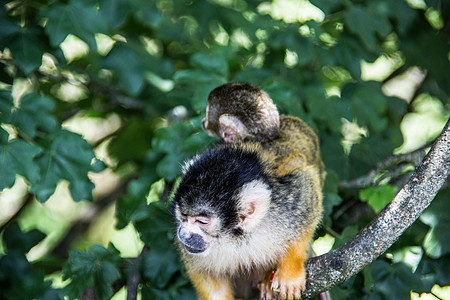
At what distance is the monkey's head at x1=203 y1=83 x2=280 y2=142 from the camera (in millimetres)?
2832

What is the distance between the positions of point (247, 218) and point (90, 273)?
889 millimetres

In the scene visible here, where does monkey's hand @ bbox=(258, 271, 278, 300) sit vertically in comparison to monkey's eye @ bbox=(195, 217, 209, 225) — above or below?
below

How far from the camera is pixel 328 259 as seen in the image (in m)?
2.07

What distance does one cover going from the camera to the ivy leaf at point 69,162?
2.87 meters

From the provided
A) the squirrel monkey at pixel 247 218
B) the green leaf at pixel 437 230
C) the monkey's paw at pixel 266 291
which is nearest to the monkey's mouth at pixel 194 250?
the squirrel monkey at pixel 247 218

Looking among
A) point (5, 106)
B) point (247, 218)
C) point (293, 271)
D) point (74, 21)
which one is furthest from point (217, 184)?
point (74, 21)

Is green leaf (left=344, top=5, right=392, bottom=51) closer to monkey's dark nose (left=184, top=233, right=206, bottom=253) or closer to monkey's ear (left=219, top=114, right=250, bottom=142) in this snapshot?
monkey's ear (left=219, top=114, right=250, bottom=142)

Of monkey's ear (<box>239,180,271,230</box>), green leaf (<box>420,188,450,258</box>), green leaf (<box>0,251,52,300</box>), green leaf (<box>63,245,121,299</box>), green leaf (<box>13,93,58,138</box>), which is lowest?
green leaf (<box>0,251,52,300</box>)

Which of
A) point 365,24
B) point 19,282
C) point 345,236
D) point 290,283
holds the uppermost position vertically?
point 365,24

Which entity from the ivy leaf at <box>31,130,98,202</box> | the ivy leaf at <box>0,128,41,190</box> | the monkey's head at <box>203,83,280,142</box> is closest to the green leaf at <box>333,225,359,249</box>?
the monkey's head at <box>203,83,280,142</box>

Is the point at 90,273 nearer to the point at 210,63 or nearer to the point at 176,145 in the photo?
the point at 176,145

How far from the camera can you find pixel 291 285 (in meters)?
2.19

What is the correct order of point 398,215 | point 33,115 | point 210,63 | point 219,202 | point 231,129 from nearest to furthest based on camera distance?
point 398,215 < point 219,202 < point 33,115 < point 231,129 < point 210,63

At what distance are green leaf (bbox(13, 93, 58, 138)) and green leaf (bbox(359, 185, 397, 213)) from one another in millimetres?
1747
